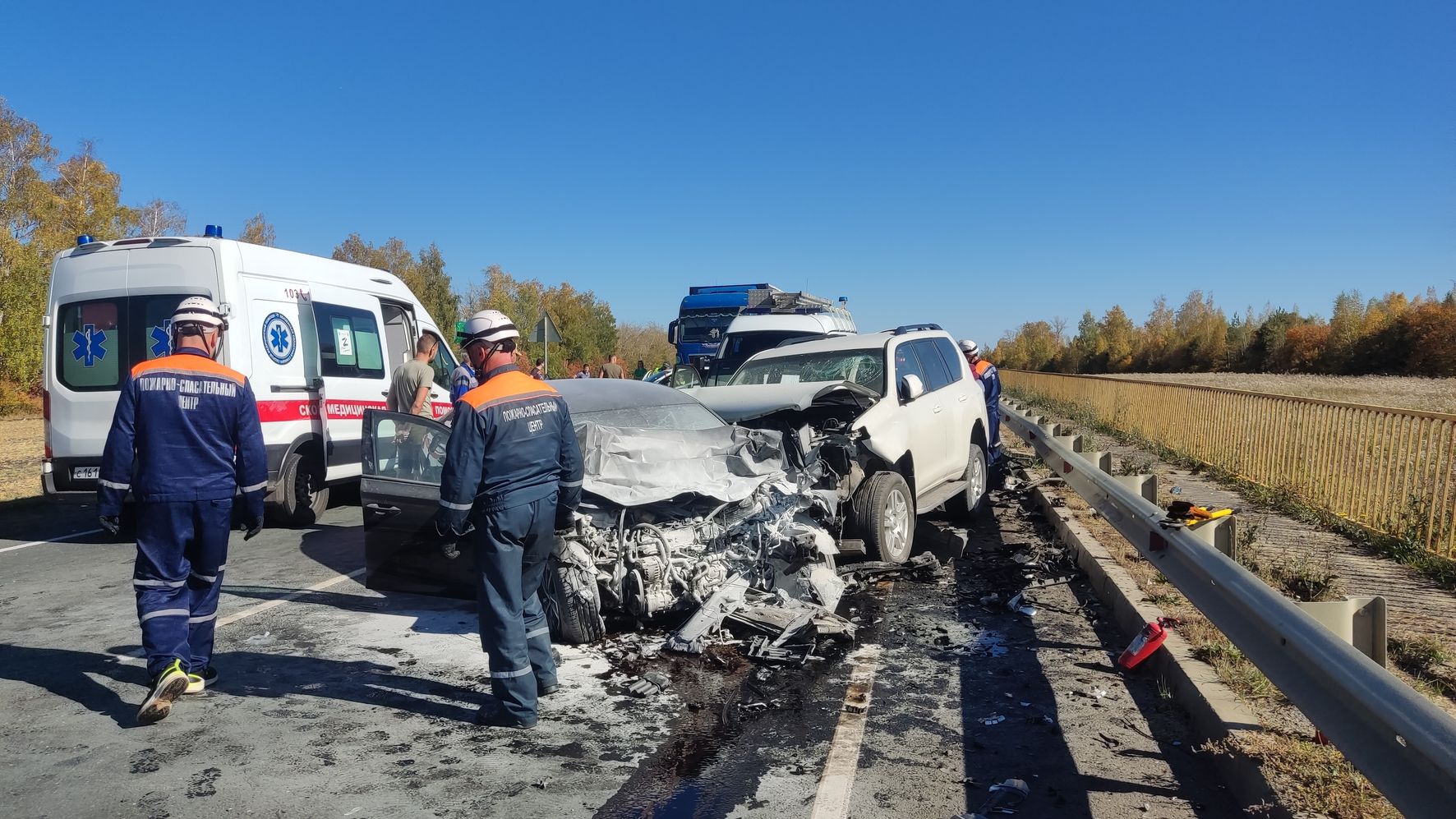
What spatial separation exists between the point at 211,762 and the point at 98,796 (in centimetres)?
38

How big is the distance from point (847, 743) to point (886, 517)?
3.03m

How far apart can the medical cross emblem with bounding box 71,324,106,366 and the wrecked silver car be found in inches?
169

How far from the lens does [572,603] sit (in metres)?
4.91

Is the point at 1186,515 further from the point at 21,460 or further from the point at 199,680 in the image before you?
the point at 21,460

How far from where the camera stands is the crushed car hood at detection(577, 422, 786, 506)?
5168mm

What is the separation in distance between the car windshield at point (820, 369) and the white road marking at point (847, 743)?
10.9 ft

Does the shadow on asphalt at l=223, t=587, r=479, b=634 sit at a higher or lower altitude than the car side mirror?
lower

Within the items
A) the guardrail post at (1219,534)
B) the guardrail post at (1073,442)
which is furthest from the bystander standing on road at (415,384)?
the guardrail post at (1219,534)

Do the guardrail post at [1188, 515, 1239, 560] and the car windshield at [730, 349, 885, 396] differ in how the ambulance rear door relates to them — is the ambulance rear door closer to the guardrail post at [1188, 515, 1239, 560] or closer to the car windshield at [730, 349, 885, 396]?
the car windshield at [730, 349, 885, 396]

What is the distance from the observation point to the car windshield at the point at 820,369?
806 centimetres

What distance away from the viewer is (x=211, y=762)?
11.6ft

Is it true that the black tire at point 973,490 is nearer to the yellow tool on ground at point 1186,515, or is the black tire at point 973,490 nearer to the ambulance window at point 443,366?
the yellow tool on ground at point 1186,515

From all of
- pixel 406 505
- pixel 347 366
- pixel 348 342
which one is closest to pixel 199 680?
pixel 406 505

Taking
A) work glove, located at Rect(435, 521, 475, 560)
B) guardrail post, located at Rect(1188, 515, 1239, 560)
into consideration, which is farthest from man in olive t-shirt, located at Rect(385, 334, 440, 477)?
guardrail post, located at Rect(1188, 515, 1239, 560)
